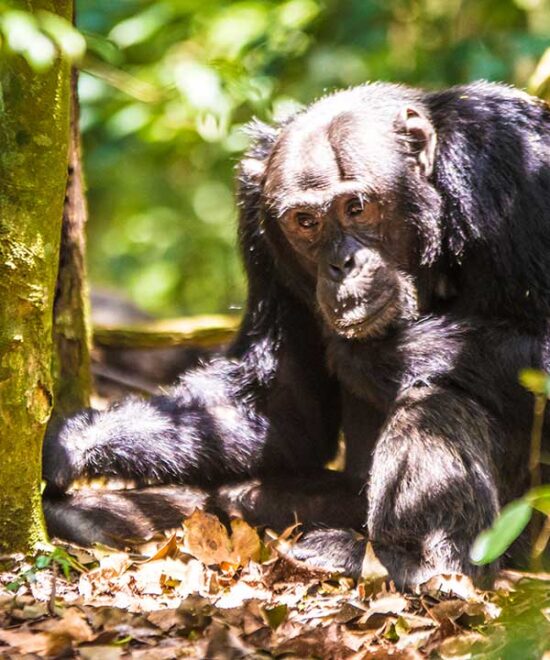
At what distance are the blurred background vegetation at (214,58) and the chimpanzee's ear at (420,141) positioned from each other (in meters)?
1.20

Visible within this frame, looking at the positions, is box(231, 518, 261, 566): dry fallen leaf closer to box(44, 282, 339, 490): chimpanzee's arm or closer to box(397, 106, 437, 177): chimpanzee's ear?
box(44, 282, 339, 490): chimpanzee's arm

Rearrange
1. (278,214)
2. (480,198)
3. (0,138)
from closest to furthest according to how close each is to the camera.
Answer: (0,138) < (480,198) < (278,214)

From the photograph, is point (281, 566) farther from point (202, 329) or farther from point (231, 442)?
point (202, 329)

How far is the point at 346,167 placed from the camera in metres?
5.46

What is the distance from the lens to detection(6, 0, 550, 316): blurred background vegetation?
9.34 meters

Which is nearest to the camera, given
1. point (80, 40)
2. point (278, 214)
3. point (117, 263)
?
point (80, 40)

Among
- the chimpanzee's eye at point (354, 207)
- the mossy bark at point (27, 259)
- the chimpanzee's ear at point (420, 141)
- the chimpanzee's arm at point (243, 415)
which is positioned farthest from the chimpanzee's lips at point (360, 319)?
the mossy bark at point (27, 259)

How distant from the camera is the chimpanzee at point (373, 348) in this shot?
196 inches

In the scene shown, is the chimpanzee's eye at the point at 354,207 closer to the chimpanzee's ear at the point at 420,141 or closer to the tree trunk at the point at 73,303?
the chimpanzee's ear at the point at 420,141

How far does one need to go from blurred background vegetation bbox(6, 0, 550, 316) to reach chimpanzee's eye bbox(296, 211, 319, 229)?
1084mm

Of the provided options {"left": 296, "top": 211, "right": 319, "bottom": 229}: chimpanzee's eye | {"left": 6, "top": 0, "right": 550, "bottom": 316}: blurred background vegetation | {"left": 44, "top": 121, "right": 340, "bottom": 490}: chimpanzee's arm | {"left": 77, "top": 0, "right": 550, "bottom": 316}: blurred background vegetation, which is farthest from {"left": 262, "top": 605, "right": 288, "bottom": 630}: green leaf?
{"left": 77, "top": 0, "right": 550, "bottom": 316}: blurred background vegetation

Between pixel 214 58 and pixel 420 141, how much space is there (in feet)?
7.40

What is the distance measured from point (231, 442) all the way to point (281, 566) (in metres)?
1.29

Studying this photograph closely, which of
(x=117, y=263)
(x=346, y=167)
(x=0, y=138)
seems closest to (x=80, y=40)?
(x=0, y=138)
